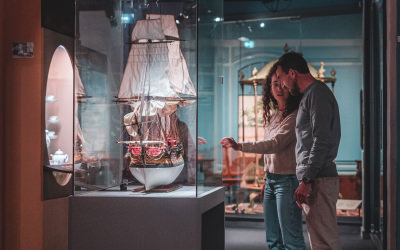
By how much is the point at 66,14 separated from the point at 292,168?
196 centimetres

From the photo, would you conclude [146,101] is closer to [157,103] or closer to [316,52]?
[157,103]

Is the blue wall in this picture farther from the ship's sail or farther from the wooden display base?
the wooden display base

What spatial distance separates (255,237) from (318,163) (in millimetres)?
2783

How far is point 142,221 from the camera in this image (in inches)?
107

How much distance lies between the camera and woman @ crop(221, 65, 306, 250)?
3033mm

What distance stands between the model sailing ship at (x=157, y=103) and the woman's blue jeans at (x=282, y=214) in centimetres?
71

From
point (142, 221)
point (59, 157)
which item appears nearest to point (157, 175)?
point (142, 221)

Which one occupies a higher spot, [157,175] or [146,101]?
[146,101]

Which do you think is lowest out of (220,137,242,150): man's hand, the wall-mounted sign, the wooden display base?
the wooden display base

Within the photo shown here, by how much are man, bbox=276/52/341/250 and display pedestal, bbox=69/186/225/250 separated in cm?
61

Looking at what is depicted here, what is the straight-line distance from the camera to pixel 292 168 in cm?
314
